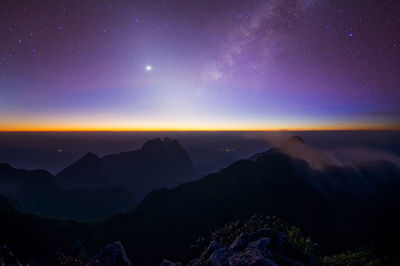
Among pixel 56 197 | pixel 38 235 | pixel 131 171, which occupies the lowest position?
pixel 131 171

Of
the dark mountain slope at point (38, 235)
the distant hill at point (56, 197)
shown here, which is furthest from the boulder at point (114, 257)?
the distant hill at point (56, 197)

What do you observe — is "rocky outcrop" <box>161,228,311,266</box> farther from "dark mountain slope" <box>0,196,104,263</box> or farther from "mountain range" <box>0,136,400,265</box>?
"dark mountain slope" <box>0,196,104,263</box>

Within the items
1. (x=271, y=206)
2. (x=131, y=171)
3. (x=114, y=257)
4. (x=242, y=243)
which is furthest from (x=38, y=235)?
(x=131, y=171)

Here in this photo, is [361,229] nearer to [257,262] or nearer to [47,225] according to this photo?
[257,262]

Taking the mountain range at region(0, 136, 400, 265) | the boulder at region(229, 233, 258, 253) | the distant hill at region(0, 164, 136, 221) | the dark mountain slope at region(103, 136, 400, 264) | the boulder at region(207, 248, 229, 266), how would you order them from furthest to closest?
the distant hill at region(0, 164, 136, 221) → the dark mountain slope at region(103, 136, 400, 264) → the mountain range at region(0, 136, 400, 265) → the boulder at region(229, 233, 258, 253) → the boulder at region(207, 248, 229, 266)

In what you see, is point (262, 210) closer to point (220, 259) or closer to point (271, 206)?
point (271, 206)

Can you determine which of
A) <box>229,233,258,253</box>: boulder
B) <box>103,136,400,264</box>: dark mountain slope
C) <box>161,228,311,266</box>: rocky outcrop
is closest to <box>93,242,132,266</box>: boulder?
<box>161,228,311,266</box>: rocky outcrop

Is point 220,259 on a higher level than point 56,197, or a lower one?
higher
